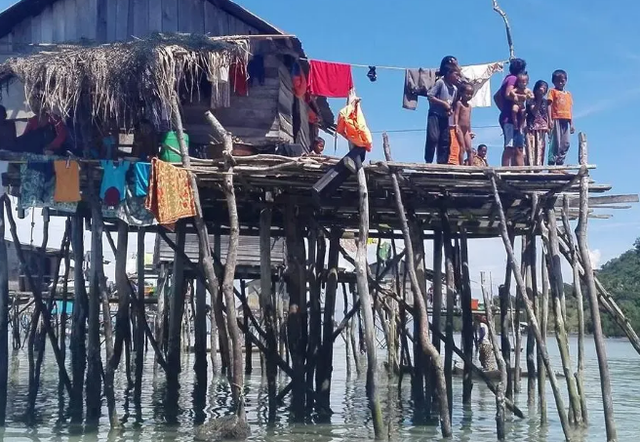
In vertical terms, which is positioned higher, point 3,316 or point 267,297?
point 267,297

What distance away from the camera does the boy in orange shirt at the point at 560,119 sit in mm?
11602

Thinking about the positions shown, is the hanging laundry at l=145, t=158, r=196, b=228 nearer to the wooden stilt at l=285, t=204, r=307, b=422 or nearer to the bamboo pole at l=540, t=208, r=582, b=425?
the wooden stilt at l=285, t=204, r=307, b=422

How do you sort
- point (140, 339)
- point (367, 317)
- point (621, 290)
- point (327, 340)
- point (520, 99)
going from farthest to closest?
point (621, 290) < point (140, 339) < point (327, 340) < point (520, 99) < point (367, 317)

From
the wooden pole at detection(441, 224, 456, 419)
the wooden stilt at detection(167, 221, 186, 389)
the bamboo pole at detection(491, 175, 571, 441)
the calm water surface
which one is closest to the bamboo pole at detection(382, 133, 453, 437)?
the calm water surface

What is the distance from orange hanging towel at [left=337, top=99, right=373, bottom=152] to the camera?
1009cm

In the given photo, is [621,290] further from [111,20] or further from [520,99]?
[111,20]

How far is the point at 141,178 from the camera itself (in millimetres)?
10805

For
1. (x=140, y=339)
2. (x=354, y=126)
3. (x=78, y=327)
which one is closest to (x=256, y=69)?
(x=354, y=126)

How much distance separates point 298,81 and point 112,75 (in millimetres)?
3287

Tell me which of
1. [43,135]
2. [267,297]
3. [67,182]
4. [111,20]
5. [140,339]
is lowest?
[140,339]

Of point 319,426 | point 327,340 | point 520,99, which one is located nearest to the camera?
point 520,99

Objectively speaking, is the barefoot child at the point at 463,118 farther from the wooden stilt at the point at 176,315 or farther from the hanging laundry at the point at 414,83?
the wooden stilt at the point at 176,315

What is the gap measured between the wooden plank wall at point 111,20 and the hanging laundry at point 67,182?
2.74 m

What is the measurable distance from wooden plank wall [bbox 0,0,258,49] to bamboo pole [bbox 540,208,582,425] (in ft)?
18.1
